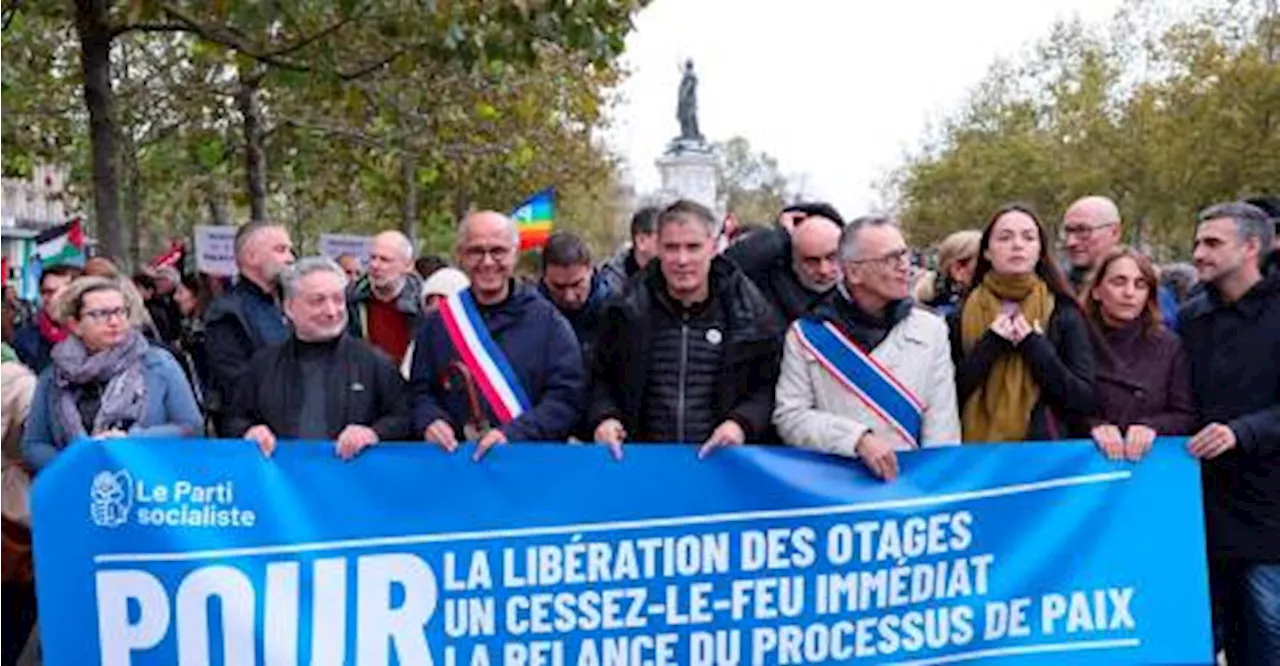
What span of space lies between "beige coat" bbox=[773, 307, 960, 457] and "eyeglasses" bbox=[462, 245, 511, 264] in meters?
1.03

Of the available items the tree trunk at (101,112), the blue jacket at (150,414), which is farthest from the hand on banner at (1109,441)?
the tree trunk at (101,112)

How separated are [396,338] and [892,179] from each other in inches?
2491

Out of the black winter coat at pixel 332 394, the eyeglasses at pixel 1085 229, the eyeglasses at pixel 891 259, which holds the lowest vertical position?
the black winter coat at pixel 332 394

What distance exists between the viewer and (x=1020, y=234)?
5.10 m

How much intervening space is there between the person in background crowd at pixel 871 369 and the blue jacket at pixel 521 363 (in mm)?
722

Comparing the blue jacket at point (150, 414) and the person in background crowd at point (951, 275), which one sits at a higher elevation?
the person in background crowd at point (951, 275)

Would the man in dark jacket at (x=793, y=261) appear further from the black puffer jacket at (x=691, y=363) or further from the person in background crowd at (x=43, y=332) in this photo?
the person in background crowd at (x=43, y=332)

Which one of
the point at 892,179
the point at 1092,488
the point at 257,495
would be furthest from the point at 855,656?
the point at 892,179

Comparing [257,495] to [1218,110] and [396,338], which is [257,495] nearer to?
[396,338]

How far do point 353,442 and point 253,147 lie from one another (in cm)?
1369

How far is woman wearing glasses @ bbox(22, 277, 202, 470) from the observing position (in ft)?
17.1

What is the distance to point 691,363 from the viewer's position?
5.05 metres

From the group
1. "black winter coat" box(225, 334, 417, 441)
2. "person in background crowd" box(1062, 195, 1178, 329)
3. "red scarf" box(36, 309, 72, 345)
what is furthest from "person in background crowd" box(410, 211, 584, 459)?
"red scarf" box(36, 309, 72, 345)

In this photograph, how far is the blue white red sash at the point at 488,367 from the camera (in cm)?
524
